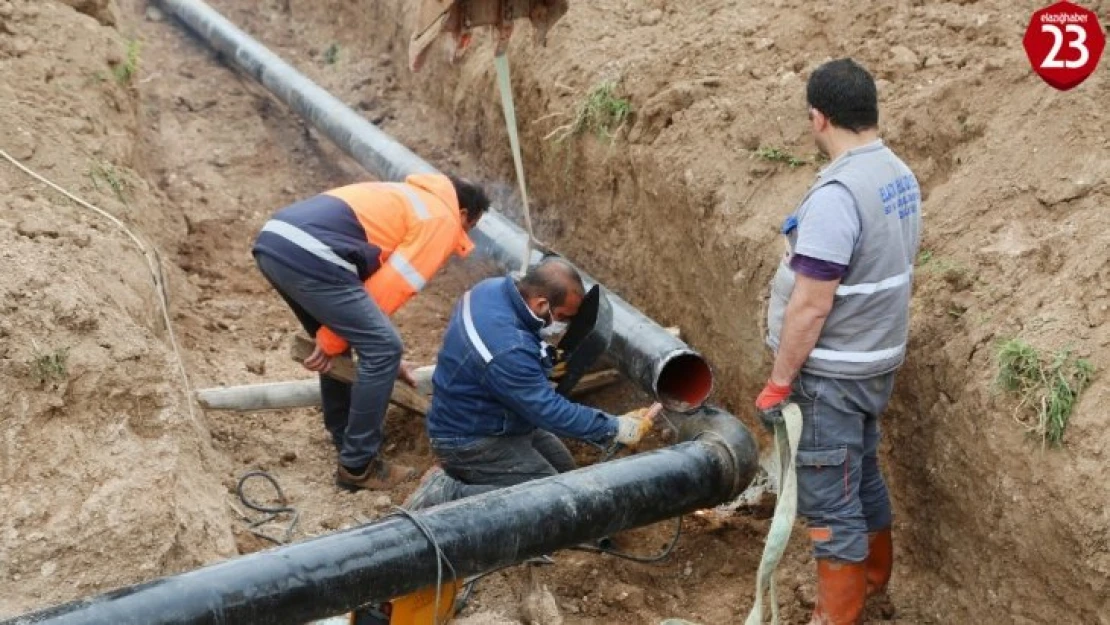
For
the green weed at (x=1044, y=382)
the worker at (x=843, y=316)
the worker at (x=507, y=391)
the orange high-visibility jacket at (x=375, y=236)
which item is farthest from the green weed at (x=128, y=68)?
the green weed at (x=1044, y=382)

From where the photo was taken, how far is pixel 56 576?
4355 millimetres

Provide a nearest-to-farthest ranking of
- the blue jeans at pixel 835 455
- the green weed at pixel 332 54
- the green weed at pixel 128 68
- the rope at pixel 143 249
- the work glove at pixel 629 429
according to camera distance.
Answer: the blue jeans at pixel 835 455, the work glove at pixel 629 429, the rope at pixel 143 249, the green weed at pixel 128 68, the green weed at pixel 332 54

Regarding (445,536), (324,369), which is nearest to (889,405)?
(445,536)

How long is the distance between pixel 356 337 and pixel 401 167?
2.44 m

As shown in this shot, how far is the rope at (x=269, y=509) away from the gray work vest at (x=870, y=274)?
2.53m

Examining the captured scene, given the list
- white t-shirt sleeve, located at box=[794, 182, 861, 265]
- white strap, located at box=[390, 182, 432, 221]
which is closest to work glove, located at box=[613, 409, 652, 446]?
white t-shirt sleeve, located at box=[794, 182, 861, 265]

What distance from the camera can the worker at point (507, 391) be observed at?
15.9ft

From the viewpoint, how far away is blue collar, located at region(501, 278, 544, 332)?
486 cm

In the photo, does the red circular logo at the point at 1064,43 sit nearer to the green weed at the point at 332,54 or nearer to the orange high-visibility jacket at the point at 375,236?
the orange high-visibility jacket at the point at 375,236

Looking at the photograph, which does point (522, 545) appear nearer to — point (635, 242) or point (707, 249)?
point (707, 249)

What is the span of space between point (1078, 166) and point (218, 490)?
13.1 ft

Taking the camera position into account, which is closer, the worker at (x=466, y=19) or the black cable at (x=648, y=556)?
the worker at (x=466, y=19)

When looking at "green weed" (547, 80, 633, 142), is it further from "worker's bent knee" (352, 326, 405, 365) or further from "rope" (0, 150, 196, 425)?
"rope" (0, 150, 196, 425)

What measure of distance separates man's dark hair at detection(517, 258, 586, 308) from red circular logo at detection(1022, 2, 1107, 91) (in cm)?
236
